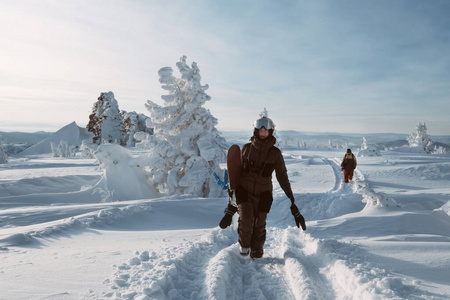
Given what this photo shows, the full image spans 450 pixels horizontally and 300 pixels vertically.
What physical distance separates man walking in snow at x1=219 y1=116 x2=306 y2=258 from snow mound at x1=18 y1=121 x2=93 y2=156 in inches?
2544

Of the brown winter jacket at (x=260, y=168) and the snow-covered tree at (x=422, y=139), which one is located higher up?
the snow-covered tree at (x=422, y=139)

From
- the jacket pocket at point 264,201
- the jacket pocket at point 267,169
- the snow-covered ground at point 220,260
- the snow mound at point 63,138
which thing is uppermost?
the snow mound at point 63,138

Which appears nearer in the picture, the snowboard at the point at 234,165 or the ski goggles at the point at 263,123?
the ski goggles at the point at 263,123

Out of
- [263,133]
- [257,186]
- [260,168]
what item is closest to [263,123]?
[263,133]

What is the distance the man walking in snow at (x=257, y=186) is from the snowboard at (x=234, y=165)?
72 mm

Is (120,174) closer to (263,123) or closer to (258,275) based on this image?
(263,123)

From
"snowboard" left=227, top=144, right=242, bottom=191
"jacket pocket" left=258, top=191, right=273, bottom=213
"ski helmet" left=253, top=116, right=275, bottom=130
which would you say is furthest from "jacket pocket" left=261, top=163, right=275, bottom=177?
"ski helmet" left=253, top=116, right=275, bottom=130

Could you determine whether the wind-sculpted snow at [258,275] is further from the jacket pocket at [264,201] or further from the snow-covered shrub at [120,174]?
the snow-covered shrub at [120,174]

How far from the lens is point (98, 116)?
1860 inches

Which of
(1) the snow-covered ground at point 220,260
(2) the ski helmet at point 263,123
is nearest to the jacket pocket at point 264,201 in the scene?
(1) the snow-covered ground at point 220,260

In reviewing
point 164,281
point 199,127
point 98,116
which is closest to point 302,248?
point 164,281

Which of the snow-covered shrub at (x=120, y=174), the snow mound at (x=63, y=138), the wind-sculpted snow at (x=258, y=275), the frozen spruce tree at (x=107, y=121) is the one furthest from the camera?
the snow mound at (x=63, y=138)

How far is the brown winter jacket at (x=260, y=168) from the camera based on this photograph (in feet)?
15.4

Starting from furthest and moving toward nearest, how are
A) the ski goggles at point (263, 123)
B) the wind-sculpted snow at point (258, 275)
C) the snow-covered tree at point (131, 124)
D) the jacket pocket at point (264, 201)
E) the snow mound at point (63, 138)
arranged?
the snow mound at point (63, 138), the snow-covered tree at point (131, 124), the jacket pocket at point (264, 201), the ski goggles at point (263, 123), the wind-sculpted snow at point (258, 275)
